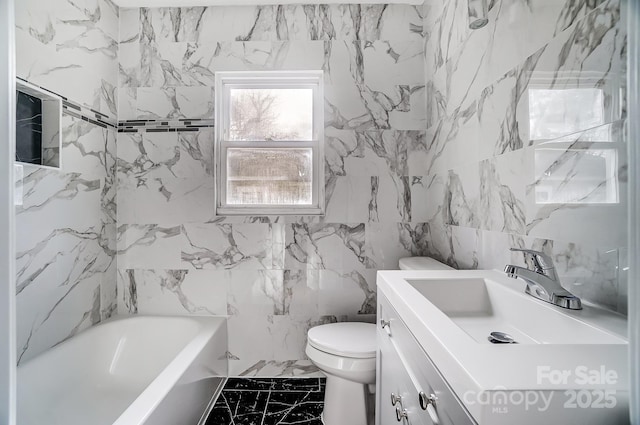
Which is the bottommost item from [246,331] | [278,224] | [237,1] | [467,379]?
[246,331]

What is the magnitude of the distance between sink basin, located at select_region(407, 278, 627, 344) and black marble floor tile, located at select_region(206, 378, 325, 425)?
1.10 m

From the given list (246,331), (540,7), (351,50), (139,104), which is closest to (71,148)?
(139,104)

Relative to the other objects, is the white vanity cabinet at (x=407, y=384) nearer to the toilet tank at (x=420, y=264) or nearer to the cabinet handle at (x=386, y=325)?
the cabinet handle at (x=386, y=325)

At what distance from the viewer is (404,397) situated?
924 millimetres

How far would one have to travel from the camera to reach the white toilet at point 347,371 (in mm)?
1531

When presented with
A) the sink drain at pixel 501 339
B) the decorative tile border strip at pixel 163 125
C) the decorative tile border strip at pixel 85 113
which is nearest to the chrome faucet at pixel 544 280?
the sink drain at pixel 501 339

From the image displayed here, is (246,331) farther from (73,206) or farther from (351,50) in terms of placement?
(351,50)

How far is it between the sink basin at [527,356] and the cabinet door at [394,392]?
0.57 feet

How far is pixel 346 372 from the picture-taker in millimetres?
1534

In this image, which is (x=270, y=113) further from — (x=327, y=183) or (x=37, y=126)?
(x=37, y=126)

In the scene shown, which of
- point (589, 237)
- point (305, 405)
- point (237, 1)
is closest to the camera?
point (589, 237)

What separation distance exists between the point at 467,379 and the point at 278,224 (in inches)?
65.9

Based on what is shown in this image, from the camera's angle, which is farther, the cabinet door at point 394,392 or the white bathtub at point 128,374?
the white bathtub at point 128,374

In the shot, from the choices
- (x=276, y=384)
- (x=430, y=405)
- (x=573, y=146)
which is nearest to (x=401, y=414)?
→ (x=430, y=405)
